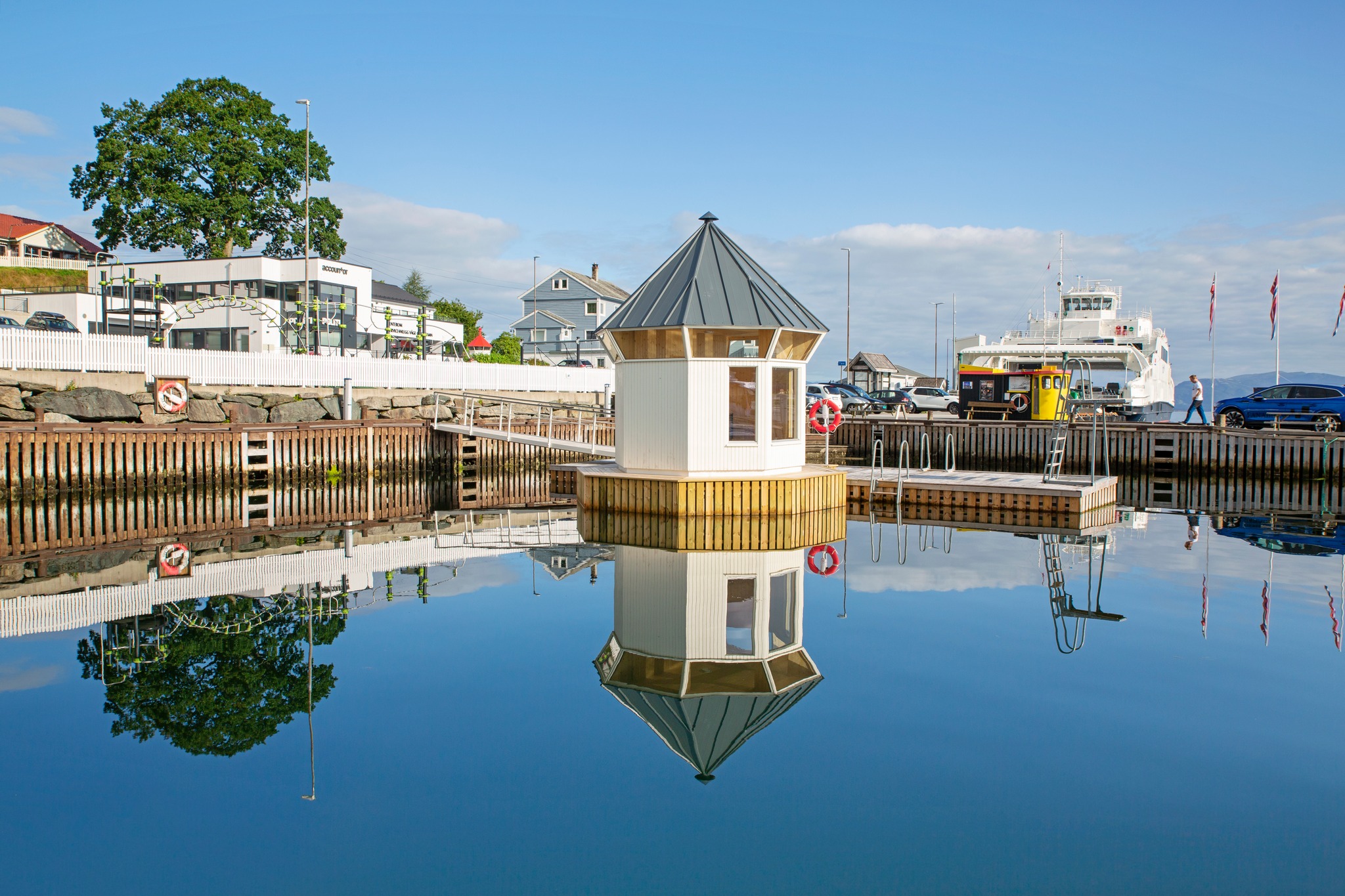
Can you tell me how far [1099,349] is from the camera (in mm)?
46594

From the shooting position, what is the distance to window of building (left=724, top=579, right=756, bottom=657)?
892 centimetres

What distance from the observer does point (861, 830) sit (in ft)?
17.6

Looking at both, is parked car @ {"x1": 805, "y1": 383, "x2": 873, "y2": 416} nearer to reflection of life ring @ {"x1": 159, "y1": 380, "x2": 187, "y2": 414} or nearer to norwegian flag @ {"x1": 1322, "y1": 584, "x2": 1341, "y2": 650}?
reflection of life ring @ {"x1": 159, "y1": 380, "x2": 187, "y2": 414}

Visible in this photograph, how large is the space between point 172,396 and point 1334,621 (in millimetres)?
24572

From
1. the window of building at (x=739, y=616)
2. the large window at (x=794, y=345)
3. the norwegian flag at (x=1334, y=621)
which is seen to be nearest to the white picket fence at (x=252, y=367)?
the large window at (x=794, y=345)

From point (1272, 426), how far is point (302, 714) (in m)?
→ 31.6

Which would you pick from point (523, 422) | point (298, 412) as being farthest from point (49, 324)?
point (523, 422)

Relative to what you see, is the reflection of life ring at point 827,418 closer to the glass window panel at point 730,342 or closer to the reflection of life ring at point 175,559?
the glass window panel at point 730,342

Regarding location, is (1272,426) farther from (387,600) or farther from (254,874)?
(254,874)

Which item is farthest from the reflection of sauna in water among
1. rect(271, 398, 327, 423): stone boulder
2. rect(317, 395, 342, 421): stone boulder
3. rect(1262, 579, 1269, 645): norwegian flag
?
rect(317, 395, 342, 421): stone boulder

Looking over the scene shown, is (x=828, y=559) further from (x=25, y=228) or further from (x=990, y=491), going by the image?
(x=25, y=228)

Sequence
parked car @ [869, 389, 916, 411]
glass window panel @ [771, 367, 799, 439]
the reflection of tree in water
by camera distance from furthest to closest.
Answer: parked car @ [869, 389, 916, 411] < glass window panel @ [771, 367, 799, 439] < the reflection of tree in water

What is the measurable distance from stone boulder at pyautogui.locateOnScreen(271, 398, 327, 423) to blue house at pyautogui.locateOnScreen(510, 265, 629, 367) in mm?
35656

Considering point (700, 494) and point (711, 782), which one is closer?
point (711, 782)
